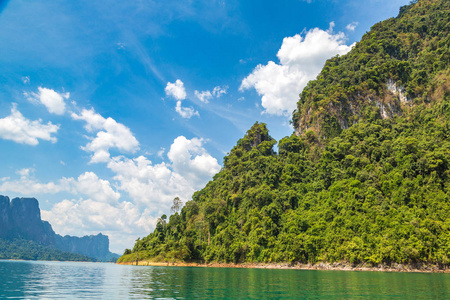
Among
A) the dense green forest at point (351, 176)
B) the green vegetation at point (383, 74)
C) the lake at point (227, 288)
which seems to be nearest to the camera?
the lake at point (227, 288)

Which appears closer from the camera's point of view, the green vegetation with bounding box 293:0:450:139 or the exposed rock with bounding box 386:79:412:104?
the green vegetation with bounding box 293:0:450:139

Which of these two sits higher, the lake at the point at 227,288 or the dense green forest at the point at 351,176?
the dense green forest at the point at 351,176

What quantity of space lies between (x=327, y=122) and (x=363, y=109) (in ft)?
51.7

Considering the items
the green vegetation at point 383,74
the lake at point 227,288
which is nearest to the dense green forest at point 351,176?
the green vegetation at point 383,74

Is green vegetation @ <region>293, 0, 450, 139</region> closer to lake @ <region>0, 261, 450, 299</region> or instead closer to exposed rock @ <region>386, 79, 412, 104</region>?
exposed rock @ <region>386, 79, 412, 104</region>

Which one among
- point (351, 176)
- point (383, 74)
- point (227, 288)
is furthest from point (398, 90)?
point (227, 288)

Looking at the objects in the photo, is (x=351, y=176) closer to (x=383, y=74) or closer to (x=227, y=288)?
(x=383, y=74)

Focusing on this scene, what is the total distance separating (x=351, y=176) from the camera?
297 feet

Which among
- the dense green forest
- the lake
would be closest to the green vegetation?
the dense green forest

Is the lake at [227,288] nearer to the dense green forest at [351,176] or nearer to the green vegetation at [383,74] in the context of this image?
the dense green forest at [351,176]

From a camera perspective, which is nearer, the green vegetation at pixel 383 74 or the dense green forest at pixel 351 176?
the dense green forest at pixel 351 176

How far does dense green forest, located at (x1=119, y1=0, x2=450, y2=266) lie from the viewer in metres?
65.9

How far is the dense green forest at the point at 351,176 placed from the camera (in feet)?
216

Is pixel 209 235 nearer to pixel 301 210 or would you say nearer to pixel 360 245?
pixel 301 210
